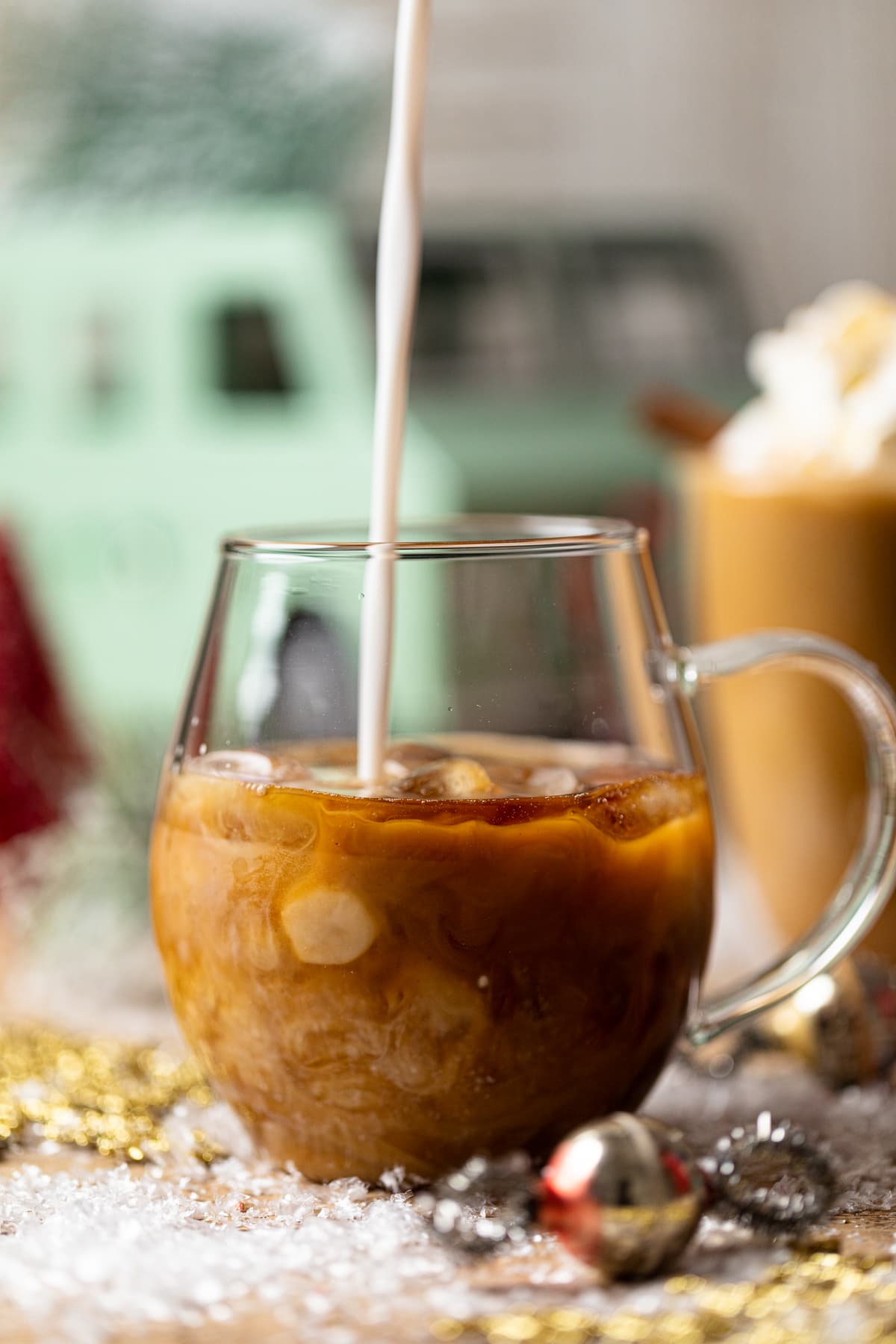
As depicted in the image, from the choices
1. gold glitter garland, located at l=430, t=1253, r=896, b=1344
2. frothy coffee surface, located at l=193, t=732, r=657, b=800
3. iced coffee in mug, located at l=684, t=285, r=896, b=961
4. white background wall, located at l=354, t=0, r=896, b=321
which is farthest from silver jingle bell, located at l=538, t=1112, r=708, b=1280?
white background wall, located at l=354, t=0, r=896, b=321

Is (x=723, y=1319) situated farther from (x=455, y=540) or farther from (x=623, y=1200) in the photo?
(x=455, y=540)

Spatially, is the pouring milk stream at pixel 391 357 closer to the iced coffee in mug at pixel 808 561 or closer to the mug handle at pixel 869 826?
the mug handle at pixel 869 826

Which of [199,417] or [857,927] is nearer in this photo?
[857,927]

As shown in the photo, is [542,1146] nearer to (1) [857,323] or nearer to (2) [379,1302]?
(2) [379,1302]

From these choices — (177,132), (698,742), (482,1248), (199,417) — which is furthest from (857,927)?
(177,132)

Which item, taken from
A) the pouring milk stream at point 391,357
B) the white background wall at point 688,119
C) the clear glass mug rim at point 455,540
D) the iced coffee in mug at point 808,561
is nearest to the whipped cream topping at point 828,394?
the iced coffee in mug at point 808,561

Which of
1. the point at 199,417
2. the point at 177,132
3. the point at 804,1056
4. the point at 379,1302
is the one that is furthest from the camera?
the point at 177,132

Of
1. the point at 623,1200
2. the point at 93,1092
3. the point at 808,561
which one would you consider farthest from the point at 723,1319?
the point at 808,561
